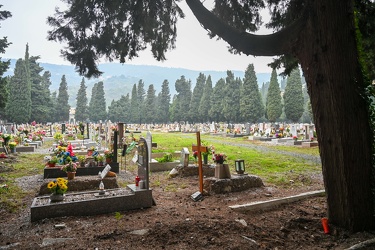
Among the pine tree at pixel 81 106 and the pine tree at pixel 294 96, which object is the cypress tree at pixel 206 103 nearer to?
the pine tree at pixel 294 96

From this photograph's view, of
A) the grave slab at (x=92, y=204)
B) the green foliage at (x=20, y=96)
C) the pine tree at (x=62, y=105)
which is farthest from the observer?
the pine tree at (x=62, y=105)

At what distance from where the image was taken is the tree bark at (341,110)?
3.99 meters

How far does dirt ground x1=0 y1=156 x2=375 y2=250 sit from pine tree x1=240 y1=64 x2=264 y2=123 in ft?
132

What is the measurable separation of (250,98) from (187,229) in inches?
1696

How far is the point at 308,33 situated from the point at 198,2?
2.02m

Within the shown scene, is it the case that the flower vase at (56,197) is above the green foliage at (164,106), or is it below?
below

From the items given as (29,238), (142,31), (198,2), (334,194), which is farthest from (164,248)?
(142,31)

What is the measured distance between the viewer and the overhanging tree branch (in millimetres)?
4422

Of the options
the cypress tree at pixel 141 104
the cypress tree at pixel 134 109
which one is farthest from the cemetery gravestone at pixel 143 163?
the cypress tree at pixel 134 109

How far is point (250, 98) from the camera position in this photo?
4556 centimetres

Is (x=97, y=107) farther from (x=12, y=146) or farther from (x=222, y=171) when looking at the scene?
(x=222, y=171)

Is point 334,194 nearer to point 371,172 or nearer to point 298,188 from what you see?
point 371,172

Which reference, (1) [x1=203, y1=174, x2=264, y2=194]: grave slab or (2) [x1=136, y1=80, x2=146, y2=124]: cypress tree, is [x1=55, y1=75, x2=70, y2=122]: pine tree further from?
(1) [x1=203, y1=174, x2=264, y2=194]: grave slab

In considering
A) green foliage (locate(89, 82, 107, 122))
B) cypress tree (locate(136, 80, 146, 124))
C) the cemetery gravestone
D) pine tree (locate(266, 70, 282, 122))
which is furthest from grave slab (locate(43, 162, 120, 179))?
green foliage (locate(89, 82, 107, 122))
